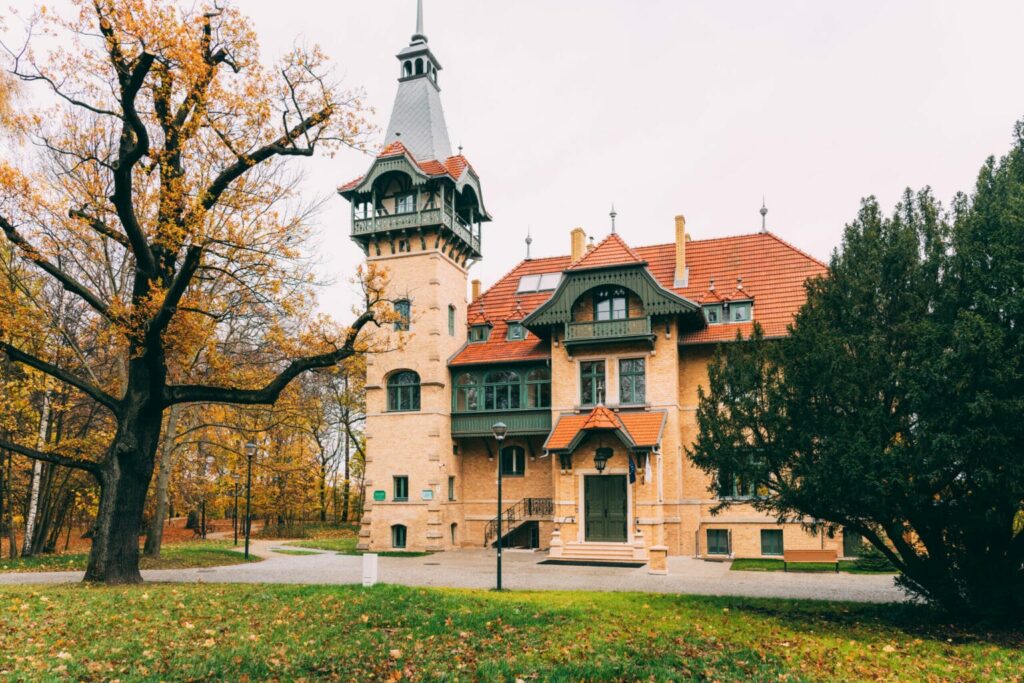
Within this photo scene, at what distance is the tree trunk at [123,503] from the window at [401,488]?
14.6m

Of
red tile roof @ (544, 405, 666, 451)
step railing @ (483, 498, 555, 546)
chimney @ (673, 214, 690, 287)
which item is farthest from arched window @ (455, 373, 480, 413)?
chimney @ (673, 214, 690, 287)

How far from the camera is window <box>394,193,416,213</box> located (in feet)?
104

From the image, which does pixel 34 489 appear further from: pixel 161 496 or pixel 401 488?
pixel 401 488

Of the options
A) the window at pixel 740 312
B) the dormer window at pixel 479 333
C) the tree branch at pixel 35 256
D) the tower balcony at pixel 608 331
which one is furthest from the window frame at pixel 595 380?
the tree branch at pixel 35 256

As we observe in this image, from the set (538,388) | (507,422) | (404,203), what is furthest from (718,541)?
(404,203)

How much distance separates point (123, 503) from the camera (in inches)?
634

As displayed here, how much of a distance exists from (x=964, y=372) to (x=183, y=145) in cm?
1431

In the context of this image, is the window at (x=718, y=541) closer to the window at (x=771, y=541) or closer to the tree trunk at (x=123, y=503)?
the window at (x=771, y=541)

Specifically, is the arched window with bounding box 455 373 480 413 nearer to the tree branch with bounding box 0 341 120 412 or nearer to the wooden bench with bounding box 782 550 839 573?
the wooden bench with bounding box 782 550 839 573

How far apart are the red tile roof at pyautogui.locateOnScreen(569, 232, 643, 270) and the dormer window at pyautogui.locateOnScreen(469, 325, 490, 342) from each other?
19.9ft

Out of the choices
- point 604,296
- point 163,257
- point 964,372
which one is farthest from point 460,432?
point 964,372

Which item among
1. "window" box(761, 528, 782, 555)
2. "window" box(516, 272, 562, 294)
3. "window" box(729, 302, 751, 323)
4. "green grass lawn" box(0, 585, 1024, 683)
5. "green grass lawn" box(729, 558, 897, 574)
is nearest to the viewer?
"green grass lawn" box(0, 585, 1024, 683)

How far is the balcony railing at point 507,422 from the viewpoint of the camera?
97.7 ft

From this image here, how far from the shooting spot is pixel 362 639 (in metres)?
10.4
